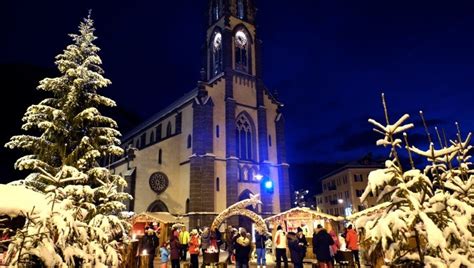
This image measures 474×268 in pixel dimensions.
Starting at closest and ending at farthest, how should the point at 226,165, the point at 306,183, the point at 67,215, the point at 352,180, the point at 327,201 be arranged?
the point at 67,215
the point at 226,165
the point at 352,180
the point at 327,201
the point at 306,183

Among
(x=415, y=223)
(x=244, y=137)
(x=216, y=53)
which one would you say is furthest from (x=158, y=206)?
(x=415, y=223)

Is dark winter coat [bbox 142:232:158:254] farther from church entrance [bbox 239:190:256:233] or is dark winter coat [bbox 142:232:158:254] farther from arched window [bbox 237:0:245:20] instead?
arched window [bbox 237:0:245:20]

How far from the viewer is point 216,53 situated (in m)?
36.9

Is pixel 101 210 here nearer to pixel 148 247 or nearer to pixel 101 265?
pixel 148 247

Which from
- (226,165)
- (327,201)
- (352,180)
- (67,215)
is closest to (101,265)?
(67,215)

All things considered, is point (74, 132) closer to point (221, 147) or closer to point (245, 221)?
point (221, 147)

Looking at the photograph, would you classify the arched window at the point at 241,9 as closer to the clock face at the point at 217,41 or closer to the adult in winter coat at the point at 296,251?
the clock face at the point at 217,41

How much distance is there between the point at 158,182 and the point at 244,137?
30.6ft

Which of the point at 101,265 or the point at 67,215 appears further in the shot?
the point at 101,265

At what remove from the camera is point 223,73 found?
33.1 m

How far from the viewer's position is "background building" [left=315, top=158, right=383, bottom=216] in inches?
2311

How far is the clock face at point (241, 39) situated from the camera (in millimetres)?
35956

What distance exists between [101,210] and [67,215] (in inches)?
261

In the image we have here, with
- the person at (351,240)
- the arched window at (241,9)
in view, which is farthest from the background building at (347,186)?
the person at (351,240)
